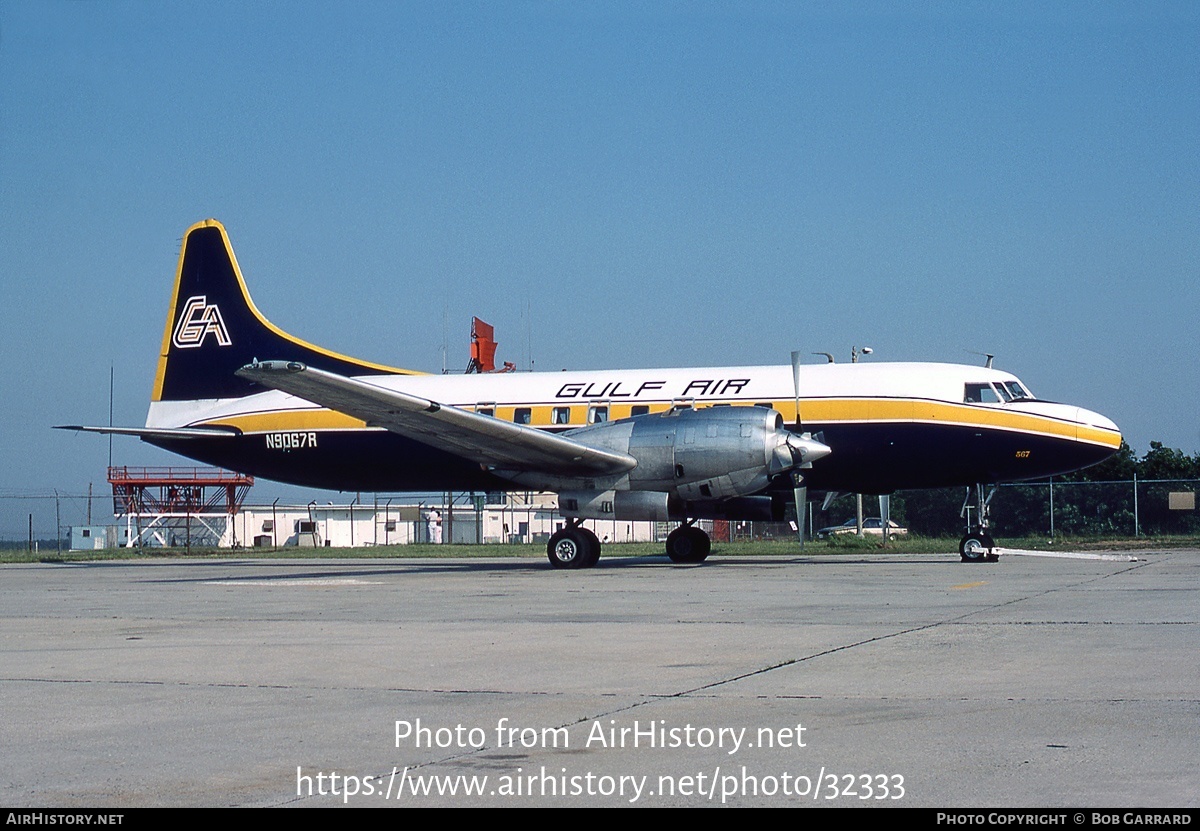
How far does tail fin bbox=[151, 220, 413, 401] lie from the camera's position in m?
30.7

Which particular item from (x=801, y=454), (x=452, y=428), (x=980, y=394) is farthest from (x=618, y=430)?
(x=980, y=394)

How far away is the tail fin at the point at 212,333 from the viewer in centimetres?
3072

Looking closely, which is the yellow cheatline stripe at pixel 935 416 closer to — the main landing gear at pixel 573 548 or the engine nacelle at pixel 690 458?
the engine nacelle at pixel 690 458

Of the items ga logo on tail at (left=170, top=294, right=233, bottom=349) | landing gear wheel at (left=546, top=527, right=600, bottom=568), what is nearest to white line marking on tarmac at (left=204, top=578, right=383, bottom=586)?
landing gear wheel at (left=546, top=527, right=600, bottom=568)

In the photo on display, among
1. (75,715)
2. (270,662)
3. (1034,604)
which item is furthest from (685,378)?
(75,715)

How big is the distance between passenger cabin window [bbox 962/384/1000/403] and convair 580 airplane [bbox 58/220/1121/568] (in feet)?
0.07

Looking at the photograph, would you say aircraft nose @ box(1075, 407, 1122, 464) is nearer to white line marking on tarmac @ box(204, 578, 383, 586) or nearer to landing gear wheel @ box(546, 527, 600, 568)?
landing gear wheel @ box(546, 527, 600, 568)

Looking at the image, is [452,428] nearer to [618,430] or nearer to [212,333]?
[618,430]

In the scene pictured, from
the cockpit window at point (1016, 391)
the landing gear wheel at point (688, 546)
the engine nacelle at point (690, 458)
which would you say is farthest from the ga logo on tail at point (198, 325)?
the cockpit window at point (1016, 391)

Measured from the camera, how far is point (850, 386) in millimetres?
25828

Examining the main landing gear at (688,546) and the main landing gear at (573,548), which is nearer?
the main landing gear at (573,548)

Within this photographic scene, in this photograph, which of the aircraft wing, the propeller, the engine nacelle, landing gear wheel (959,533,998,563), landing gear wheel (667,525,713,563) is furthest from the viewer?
landing gear wheel (667,525,713,563)

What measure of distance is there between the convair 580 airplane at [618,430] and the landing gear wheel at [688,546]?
→ 4 cm
